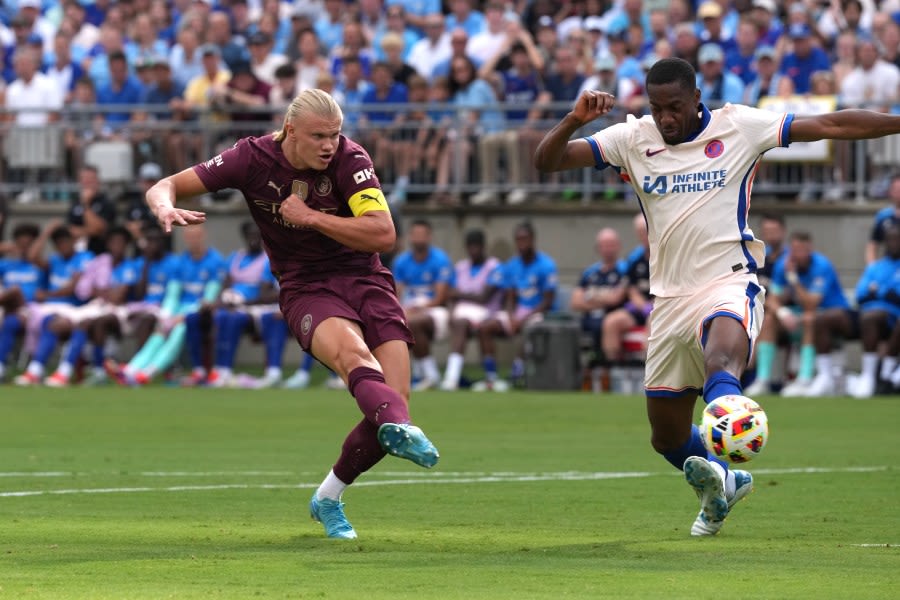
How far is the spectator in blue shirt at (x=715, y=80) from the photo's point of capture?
2311 centimetres

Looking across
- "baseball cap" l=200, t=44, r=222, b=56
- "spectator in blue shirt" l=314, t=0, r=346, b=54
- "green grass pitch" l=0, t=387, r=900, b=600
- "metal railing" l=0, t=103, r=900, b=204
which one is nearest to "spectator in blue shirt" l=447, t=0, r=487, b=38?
"spectator in blue shirt" l=314, t=0, r=346, b=54

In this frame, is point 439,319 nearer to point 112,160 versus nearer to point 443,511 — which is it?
point 112,160

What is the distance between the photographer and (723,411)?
856cm

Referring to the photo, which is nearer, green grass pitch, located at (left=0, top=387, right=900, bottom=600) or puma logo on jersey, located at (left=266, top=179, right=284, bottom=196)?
green grass pitch, located at (left=0, top=387, right=900, bottom=600)

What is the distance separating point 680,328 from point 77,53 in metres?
22.3

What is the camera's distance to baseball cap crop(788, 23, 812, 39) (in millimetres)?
23641

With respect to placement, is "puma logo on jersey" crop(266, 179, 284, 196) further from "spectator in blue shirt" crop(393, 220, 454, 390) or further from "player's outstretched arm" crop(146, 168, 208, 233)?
"spectator in blue shirt" crop(393, 220, 454, 390)

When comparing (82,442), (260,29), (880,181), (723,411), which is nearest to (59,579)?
(723,411)

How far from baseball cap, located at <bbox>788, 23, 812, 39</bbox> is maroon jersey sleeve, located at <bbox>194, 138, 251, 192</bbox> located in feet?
49.9

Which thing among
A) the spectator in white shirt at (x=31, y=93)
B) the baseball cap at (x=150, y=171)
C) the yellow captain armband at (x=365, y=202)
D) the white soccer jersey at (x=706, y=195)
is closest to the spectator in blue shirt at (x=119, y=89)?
the spectator in white shirt at (x=31, y=93)

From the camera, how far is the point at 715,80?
916 inches

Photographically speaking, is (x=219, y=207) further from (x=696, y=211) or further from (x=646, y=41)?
(x=696, y=211)

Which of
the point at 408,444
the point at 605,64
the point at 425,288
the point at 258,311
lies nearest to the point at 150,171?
the point at 258,311

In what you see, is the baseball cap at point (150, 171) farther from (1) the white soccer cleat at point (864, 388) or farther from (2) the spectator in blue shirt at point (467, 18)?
(1) the white soccer cleat at point (864, 388)
